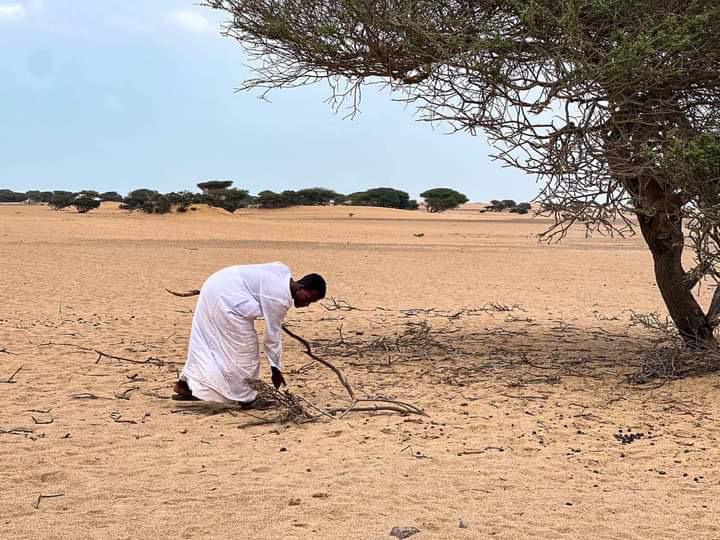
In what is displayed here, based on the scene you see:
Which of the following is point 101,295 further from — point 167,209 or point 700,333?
point 167,209

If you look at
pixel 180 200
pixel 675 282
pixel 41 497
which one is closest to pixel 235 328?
pixel 41 497

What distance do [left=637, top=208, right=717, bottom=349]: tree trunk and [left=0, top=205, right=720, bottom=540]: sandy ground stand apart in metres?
0.74

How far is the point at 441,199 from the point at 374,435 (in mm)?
84471

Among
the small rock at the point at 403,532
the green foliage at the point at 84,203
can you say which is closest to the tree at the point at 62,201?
the green foliage at the point at 84,203

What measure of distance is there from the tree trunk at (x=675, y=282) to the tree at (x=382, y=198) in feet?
270

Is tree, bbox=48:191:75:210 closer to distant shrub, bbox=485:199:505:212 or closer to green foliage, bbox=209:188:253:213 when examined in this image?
green foliage, bbox=209:188:253:213

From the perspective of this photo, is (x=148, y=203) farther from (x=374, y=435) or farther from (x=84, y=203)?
(x=374, y=435)

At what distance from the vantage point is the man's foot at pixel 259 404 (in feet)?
24.8

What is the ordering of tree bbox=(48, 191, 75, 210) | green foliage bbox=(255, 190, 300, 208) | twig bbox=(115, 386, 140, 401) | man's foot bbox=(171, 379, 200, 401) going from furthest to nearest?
green foliage bbox=(255, 190, 300, 208), tree bbox=(48, 191, 75, 210), twig bbox=(115, 386, 140, 401), man's foot bbox=(171, 379, 200, 401)

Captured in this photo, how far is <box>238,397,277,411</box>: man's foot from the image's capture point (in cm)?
757

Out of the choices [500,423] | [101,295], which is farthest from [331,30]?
[101,295]

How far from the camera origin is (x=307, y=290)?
7.24 meters

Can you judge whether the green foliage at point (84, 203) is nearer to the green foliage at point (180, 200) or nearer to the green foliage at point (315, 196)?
the green foliage at point (180, 200)

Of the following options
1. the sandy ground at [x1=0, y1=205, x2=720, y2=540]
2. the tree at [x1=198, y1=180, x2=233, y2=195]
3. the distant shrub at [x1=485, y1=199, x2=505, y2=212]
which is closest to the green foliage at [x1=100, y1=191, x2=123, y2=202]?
the tree at [x1=198, y1=180, x2=233, y2=195]
